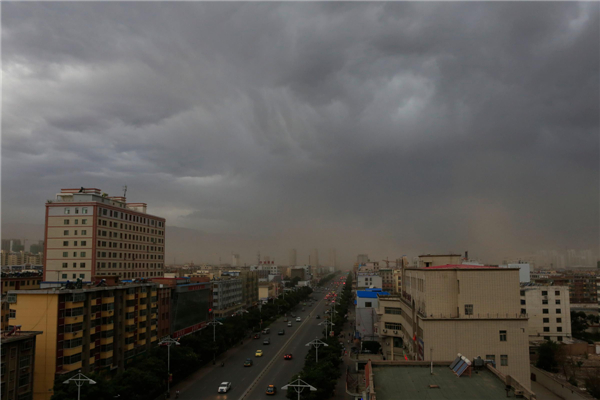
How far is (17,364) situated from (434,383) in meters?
31.9

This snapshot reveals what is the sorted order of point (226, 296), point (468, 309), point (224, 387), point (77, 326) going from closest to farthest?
point (468, 309) < point (77, 326) < point (224, 387) < point (226, 296)

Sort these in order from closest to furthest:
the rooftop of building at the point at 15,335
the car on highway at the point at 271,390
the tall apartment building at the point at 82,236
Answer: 1. the rooftop of building at the point at 15,335
2. the car on highway at the point at 271,390
3. the tall apartment building at the point at 82,236

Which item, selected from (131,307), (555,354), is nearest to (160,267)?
(131,307)

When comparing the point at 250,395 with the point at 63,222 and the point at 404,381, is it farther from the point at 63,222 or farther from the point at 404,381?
the point at 63,222

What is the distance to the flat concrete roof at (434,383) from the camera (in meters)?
20.9

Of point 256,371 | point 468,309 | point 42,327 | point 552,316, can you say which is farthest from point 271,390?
point 552,316

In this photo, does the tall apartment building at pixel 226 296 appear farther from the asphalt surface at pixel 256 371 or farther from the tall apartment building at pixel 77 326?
the tall apartment building at pixel 77 326

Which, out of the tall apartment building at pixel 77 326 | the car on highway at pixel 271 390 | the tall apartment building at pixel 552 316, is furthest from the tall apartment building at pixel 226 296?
the tall apartment building at pixel 552 316

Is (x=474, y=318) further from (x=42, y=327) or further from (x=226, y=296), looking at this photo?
(x=226, y=296)

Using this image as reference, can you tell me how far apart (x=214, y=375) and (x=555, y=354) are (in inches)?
1848

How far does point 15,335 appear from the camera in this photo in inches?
1372

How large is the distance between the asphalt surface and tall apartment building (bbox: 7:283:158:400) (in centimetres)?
945

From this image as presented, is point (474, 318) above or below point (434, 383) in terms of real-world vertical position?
above

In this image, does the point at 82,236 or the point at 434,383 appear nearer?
the point at 434,383
